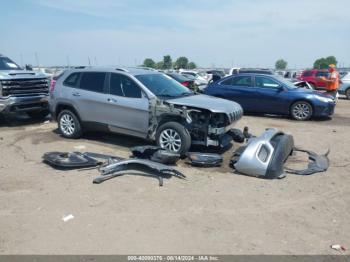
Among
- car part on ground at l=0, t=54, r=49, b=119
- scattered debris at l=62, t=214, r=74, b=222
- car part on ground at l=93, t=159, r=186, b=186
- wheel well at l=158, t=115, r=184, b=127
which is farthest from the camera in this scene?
car part on ground at l=0, t=54, r=49, b=119

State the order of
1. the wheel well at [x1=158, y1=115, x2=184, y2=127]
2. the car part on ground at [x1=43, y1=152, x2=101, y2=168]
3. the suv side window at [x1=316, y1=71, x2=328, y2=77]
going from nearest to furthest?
the car part on ground at [x1=43, y1=152, x2=101, y2=168], the wheel well at [x1=158, y1=115, x2=184, y2=127], the suv side window at [x1=316, y1=71, x2=328, y2=77]

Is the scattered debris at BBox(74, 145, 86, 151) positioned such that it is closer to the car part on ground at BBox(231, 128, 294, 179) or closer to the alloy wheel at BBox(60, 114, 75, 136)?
the alloy wheel at BBox(60, 114, 75, 136)

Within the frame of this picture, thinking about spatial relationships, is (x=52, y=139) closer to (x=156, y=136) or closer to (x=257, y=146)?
(x=156, y=136)

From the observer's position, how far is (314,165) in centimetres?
665

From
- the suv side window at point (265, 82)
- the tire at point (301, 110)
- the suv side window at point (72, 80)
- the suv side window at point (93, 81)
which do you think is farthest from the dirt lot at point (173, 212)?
the suv side window at point (265, 82)

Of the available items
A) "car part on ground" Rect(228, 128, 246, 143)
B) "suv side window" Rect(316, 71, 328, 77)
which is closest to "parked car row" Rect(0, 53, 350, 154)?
"car part on ground" Rect(228, 128, 246, 143)

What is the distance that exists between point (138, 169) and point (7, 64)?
7993 millimetres

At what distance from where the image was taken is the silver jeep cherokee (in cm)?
697

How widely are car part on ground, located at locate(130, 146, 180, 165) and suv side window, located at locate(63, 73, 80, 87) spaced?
2820 millimetres

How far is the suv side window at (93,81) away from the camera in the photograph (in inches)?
319

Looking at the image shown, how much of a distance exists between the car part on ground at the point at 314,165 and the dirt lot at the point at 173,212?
166mm

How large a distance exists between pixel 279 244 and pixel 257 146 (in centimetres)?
251

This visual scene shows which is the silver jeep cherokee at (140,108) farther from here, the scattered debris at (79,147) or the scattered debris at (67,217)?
the scattered debris at (67,217)

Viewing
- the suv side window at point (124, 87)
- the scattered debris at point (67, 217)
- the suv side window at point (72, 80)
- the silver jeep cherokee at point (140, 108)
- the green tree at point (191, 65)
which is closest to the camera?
the scattered debris at point (67, 217)
